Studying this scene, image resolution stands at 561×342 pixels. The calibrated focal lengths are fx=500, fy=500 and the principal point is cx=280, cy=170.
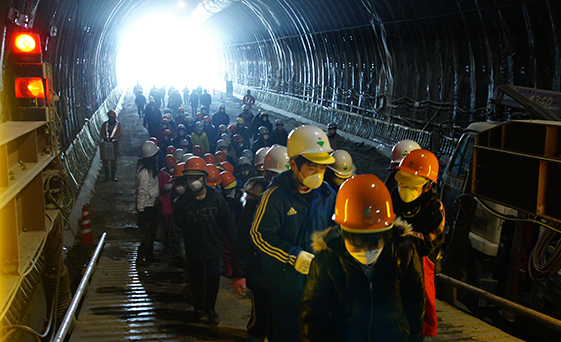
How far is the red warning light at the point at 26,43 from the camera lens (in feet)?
17.5

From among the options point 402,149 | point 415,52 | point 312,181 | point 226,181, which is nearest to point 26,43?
point 226,181

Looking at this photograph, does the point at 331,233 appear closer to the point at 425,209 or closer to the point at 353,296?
the point at 353,296

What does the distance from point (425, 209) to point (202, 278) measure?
2.78 meters

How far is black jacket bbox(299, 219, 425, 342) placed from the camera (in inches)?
104

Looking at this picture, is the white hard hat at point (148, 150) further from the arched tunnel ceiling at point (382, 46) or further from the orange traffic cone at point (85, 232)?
the arched tunnel ceiling at point (382, 46)

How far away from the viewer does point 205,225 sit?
556 cm

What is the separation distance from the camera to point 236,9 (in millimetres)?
34469

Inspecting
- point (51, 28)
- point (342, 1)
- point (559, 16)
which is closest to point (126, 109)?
point (342, 1)

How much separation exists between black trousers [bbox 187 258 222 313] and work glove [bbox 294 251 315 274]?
2449 mm

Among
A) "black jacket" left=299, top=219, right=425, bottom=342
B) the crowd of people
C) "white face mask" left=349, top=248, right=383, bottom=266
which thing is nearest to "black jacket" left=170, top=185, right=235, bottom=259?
the crowd of people

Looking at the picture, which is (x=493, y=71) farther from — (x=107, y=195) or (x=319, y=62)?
(x=319, y=62)

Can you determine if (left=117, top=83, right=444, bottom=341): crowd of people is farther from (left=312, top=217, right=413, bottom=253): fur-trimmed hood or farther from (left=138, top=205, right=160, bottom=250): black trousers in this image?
(left=138, top=205, right=160, bottom=250): black trousers

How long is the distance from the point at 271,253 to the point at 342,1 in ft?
62.2

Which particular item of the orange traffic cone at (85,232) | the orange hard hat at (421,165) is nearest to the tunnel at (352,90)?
the orange traffic cone at (85,232)
